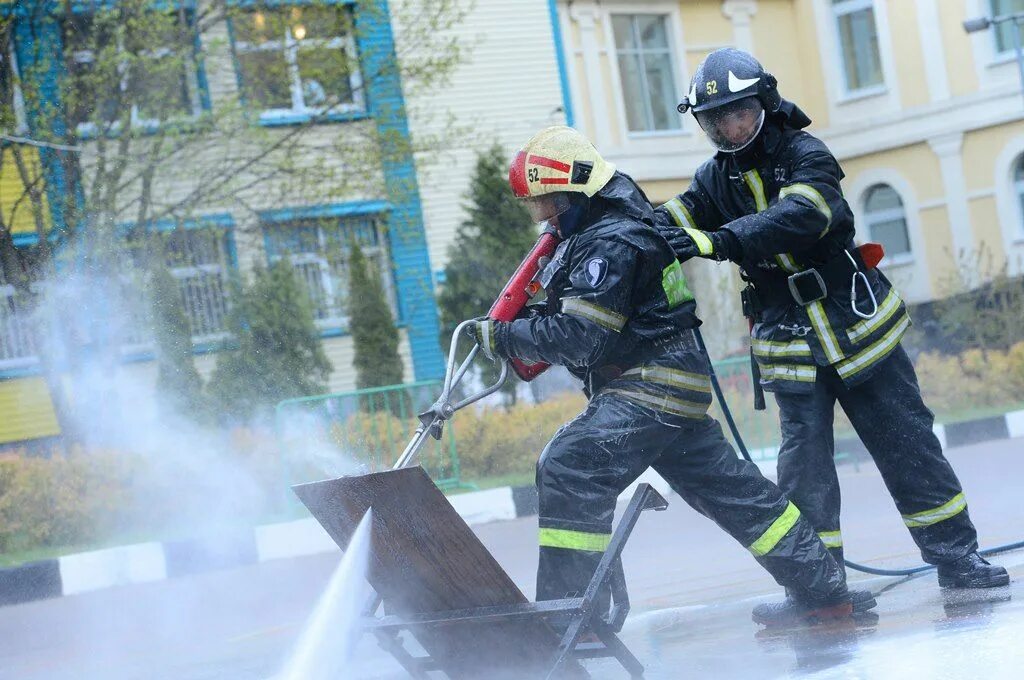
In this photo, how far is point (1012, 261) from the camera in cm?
2295

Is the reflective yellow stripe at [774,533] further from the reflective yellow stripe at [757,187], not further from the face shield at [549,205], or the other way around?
the face shield at [549,205]

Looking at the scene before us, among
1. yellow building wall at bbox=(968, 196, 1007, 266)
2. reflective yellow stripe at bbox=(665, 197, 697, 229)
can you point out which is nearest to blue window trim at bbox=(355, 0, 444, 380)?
yellow building wall at bbox=(968, 196, 1007, 266)

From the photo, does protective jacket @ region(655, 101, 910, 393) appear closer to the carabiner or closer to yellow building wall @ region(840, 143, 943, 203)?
the carabiner

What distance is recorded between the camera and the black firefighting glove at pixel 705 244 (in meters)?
4.00

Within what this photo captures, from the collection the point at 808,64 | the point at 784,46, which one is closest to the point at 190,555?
the point at 784,46

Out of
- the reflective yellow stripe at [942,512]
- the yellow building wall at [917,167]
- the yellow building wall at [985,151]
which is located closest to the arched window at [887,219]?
the yellow building wall at [917,167]

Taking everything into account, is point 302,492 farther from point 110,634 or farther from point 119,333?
point 119,333

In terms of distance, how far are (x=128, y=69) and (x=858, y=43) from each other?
1472cm

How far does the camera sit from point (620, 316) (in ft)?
12.3

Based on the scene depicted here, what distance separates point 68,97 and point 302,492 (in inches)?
460

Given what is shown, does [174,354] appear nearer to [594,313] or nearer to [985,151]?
[594,313]

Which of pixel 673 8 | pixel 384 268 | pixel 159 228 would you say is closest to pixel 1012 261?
pixel 673 8

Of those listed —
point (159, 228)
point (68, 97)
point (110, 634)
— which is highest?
point (68, 97)

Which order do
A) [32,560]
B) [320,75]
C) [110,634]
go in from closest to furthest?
[110,634], [32,560], [320,75]
